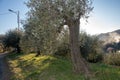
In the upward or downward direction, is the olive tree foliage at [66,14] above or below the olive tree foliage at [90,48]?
above

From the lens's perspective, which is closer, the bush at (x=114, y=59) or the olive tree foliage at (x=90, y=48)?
the bush at (x=114, y=59)

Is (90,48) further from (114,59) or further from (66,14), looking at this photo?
(66,14)

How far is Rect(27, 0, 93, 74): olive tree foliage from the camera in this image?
38.5 feet

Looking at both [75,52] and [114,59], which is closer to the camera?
[75,52]

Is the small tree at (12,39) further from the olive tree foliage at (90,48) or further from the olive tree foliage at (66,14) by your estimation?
the olive tree foliage at (66,14)

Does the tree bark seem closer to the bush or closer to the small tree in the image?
the bush

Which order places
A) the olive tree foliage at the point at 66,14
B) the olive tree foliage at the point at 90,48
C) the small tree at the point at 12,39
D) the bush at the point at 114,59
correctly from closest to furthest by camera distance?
the olive tree foliage at the point at 66,14 → the bush at the point at 114,59 → the olive tree foliage at the point at 90,48 → the small tree at the point at 12,39

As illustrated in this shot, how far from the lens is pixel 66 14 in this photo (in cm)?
1165

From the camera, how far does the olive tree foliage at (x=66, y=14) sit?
11746 mm

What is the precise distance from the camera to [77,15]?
12352 mm

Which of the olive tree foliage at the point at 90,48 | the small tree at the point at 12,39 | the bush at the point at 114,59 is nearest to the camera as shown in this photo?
the bush at the point at 114,59

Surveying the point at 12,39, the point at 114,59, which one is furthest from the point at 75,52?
the point at 12,39

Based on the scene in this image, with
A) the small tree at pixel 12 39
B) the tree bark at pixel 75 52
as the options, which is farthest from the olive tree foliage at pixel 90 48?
the small tree at pixel 12 39

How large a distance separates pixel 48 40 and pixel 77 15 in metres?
2.46
